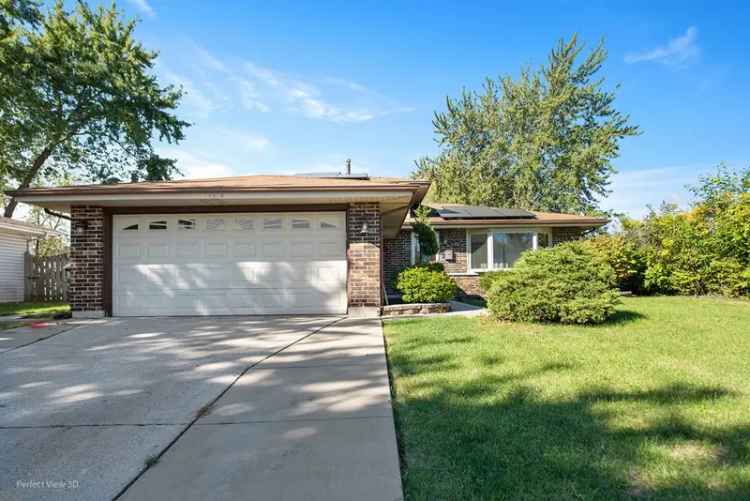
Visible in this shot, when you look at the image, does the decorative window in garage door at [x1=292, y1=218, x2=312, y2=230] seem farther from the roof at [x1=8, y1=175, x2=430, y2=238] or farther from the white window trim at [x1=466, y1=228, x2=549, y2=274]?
the white window trim at [x1=466, y1=228, x2=549, y2=274]

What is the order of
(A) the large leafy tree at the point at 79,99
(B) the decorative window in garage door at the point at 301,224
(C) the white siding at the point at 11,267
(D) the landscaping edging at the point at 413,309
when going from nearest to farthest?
(D) the landscaping edging at the point at 413,309 < (B) the decorative window in garage door at the point at 301,224 < (C) the white siding at the point at 11,267 < (A) the large leafy tree at the point at 79,99

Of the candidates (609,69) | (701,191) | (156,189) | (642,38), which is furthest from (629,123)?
(156,189)

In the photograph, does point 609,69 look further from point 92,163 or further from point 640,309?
point 92,163

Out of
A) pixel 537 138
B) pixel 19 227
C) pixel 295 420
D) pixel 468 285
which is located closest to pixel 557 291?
pixel 295 420

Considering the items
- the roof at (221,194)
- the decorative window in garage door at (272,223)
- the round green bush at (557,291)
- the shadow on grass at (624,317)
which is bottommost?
the shadow on grass at (624,317)

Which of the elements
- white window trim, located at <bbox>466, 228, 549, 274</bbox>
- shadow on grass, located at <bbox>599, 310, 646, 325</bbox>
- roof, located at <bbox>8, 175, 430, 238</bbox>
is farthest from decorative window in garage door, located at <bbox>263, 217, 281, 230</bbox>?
white window trim, located at <bbox>466, 228, 549, 274</bbox>

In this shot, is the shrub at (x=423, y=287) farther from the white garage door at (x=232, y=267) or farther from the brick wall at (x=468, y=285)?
the brick wall at (x=468, y=285)

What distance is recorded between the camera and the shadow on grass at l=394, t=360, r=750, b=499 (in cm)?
212

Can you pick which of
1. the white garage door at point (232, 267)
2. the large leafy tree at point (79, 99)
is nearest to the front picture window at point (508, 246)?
the white garage door at point (232, 267)

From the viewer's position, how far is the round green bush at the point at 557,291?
6922 millimetres

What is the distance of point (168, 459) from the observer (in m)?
2.57

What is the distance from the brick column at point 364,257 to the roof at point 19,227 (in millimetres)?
13426

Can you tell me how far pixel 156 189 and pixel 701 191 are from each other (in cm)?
1542

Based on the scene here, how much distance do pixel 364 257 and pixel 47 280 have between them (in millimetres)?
12697
